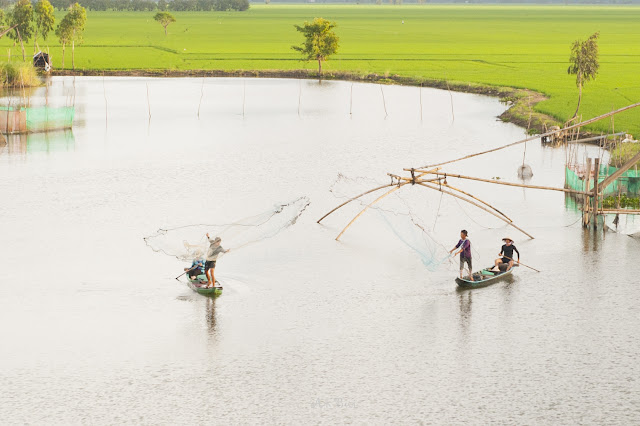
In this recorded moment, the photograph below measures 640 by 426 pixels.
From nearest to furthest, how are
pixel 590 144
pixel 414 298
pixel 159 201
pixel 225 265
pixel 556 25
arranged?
pixel 414 298, pixel 225 265, pixel 159 201, pixel 590 144, pixel 556 25

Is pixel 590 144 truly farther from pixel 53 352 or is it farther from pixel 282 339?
pixel 53 352

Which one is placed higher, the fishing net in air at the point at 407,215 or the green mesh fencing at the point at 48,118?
the green mesh fencing at the point at 48,118

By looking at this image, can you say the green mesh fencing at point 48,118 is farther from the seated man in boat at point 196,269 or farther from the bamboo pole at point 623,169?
the bamboo pole at point 623,169

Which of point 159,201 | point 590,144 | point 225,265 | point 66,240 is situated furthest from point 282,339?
point 590,144

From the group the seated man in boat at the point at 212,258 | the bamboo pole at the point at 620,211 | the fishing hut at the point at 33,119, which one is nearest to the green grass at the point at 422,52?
the bamboo pole at the point at 620,211

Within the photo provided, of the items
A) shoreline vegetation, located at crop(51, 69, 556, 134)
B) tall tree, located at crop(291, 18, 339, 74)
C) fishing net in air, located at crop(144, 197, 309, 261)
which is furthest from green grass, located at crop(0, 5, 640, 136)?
fishing net in air, located at crop(144, 197, 309, 261)

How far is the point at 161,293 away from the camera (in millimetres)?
23984

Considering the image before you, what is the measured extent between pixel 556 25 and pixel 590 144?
125 metres

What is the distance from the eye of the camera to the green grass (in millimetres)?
72562

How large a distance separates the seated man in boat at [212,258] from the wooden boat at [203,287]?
111 mm

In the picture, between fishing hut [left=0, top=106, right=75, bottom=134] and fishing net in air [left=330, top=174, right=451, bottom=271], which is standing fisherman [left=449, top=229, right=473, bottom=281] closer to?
fishing net in air [left=330, top=174, right=451, bottom=271]

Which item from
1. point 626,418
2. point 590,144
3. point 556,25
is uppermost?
point 556,25

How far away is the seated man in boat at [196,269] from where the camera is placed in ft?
→ 78.8

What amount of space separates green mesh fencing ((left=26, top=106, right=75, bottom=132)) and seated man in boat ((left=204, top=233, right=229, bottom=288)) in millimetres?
32812
